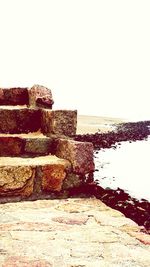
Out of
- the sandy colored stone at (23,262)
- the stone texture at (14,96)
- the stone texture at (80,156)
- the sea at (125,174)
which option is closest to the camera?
the sandy colored stone at (23,262)

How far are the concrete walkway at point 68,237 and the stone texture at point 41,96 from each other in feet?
5.64

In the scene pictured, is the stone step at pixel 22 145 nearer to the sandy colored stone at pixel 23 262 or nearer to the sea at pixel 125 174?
the sea at pixel 125 174

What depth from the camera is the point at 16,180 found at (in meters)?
4.13

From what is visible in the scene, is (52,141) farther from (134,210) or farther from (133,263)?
(133,263)

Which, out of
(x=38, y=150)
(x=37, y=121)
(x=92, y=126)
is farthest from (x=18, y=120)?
(x=92, y=126)

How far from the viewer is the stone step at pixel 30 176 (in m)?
4.10

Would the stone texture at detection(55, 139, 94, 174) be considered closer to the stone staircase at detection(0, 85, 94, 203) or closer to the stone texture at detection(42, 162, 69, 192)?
the stone staircase at detection(0, 85, 94, 203)

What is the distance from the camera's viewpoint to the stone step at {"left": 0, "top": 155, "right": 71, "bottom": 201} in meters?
4.10

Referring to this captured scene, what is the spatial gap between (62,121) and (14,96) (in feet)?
4.53

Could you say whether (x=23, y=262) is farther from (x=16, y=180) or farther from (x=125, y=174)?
(x=125, y=174)

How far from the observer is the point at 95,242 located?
9.86 ft

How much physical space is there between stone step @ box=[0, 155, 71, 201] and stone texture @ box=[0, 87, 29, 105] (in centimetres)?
153

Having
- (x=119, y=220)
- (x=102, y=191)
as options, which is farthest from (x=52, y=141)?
(x=119, y=220)

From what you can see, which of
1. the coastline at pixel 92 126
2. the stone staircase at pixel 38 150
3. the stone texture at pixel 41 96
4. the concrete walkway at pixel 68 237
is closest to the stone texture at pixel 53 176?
the stone staircase at pixel 38 150
